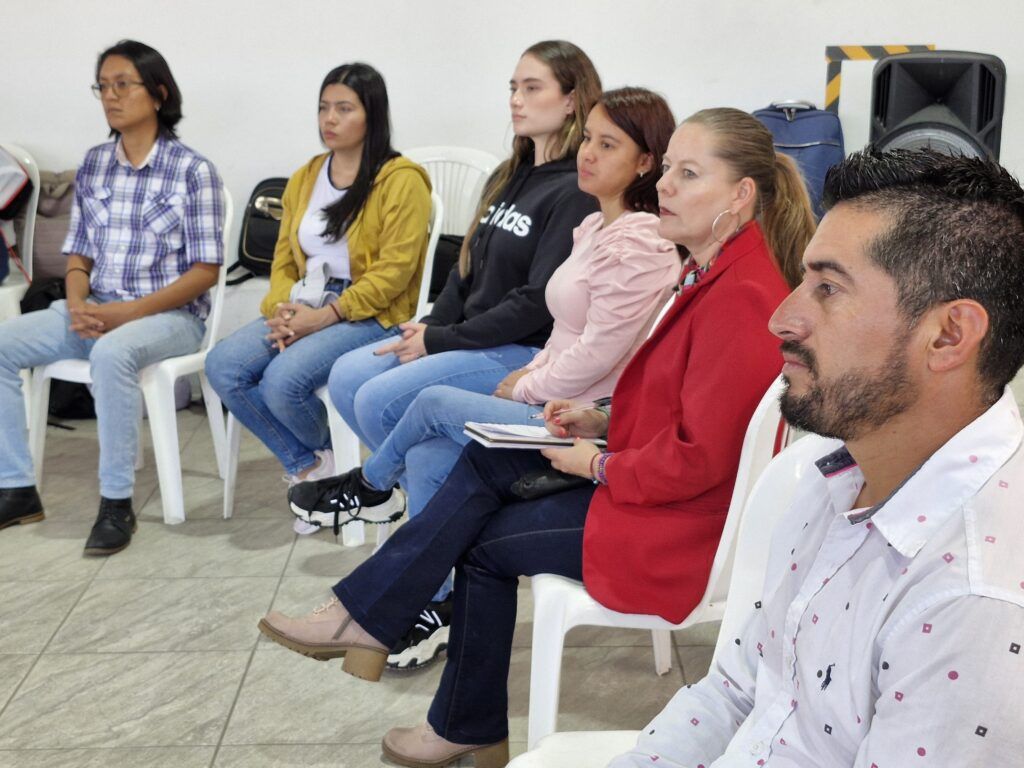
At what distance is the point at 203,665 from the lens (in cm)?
243

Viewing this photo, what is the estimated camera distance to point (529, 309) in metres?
2.69

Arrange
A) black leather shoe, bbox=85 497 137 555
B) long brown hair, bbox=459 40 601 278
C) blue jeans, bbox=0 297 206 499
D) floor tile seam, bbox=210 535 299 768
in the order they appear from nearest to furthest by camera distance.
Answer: floor tile seam, bbox=210 535 299 768 → long brown hair, bbox=459 40 601 278 → black leather shoe, bbox=85 497 137 555 → blue jeans, bbox=0 297 206 499

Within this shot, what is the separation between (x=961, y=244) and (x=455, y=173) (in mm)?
3370

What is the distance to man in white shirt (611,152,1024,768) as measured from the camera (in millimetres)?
860

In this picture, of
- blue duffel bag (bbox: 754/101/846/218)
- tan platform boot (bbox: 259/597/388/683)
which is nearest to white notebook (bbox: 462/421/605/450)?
tan platform boot (bbox: 259/597/388/683)

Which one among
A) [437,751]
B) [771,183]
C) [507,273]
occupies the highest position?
[771,183]

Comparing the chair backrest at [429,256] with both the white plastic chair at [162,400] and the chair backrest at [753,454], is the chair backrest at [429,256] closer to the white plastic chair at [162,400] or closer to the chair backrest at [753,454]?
the white plastic chair at [162,400]

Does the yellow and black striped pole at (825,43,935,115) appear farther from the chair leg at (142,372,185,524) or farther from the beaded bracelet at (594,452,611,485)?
the beaded bracelet at (594,452,611,485)

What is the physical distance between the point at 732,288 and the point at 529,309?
0.96 meters

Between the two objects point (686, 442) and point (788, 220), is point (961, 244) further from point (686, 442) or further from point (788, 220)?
point (788, 220)

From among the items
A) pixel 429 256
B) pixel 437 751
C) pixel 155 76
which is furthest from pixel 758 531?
pixel 155 76

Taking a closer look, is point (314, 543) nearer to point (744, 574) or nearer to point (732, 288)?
point (732, 288)

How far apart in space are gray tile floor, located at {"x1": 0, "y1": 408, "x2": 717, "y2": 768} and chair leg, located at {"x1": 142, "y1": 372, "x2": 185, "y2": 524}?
58 millimetres

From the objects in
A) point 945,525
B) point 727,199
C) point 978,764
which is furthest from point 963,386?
point 727,199
